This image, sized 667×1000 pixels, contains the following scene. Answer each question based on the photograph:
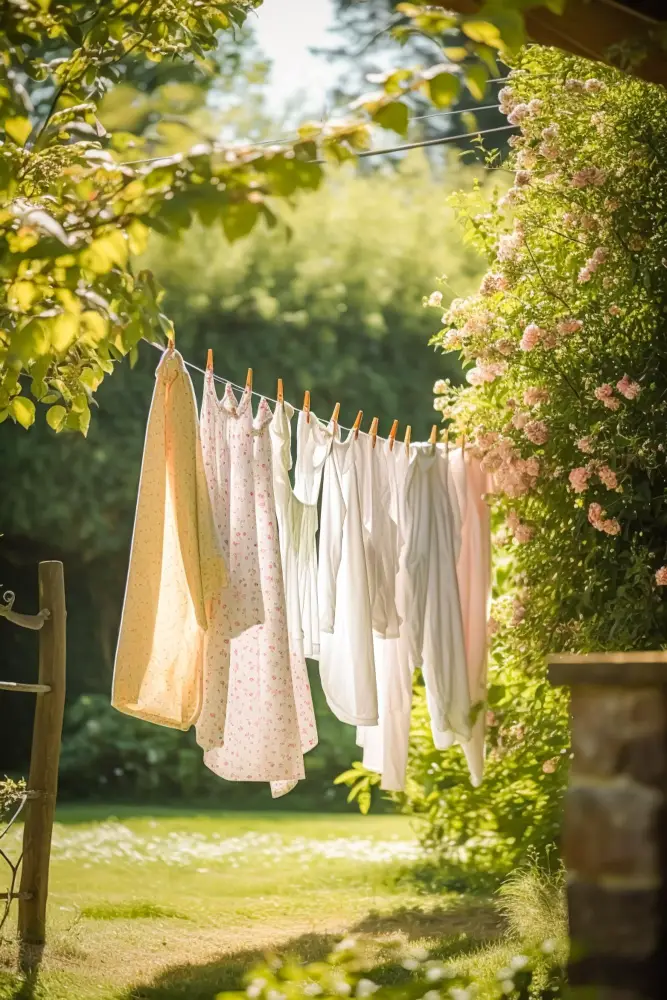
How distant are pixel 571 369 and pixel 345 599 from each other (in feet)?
3.58

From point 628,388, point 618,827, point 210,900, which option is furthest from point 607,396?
point 210,900

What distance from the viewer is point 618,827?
5.38 ft

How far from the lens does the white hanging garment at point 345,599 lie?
358 cm

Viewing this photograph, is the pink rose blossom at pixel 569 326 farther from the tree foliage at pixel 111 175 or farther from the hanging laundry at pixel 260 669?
the tree foliage at pixel 111 175

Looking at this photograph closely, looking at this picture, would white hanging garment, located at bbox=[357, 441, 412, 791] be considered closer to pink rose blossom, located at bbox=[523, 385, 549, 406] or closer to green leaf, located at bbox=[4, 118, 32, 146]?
pink rose blossom, located at bbox=[523, 385, 549, 406]

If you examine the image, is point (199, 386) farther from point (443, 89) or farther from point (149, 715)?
point (443, 89)

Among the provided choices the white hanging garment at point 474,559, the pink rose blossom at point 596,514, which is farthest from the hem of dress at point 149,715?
the pink rose blossom at point 596,514

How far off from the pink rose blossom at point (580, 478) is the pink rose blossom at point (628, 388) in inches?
10.8

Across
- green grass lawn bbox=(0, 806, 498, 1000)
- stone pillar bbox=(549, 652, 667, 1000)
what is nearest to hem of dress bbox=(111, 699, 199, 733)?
green grass lawn bbox=(0, 806, 498, 1000)

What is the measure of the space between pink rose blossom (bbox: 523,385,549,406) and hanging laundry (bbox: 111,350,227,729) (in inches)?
49.6

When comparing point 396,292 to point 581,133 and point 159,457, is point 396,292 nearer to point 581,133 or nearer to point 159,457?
point 581,133

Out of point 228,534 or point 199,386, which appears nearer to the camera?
point 228,534

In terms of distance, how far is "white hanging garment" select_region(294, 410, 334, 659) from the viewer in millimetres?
3547

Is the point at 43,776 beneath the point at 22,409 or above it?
beneath
